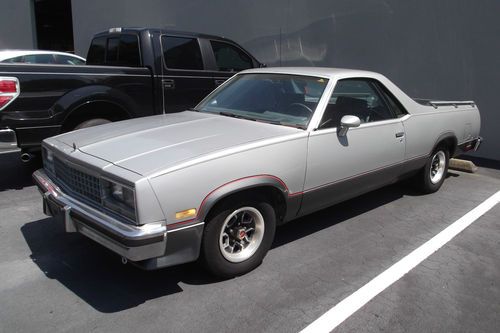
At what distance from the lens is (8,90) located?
468 centimetres

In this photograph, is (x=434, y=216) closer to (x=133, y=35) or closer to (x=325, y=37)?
(x=133, y=35)

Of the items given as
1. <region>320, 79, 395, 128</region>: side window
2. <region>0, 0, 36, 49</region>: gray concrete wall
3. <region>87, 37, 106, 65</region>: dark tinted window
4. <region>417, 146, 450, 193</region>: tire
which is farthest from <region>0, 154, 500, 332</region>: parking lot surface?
<region>0, 0, 36, 49</region>: gray concrete wall

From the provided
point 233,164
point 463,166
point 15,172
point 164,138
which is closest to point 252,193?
point 233,164

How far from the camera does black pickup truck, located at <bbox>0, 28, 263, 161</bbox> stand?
478 centimetres

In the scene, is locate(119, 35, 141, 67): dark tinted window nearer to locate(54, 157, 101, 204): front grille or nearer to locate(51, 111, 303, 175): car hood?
locate(51, 111, 303, 175): car hood

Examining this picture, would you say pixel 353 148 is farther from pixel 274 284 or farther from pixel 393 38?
pixel 393 38

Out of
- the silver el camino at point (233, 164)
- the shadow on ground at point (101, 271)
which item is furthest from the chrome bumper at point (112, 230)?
the shadow on ground at point (101, 271)

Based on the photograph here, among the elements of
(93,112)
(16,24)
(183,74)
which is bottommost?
(93,112)

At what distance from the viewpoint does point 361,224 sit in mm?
4598

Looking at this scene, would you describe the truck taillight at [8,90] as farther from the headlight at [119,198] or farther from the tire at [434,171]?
the tire at [434,171]

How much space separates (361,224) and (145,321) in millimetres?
2551

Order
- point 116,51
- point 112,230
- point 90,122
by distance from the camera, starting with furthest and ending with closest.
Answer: point 116,51 < point 90,122 < point 112,230

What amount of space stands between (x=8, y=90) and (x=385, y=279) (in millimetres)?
4143

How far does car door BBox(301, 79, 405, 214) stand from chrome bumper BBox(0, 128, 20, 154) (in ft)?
10.4
